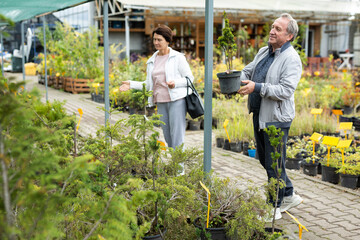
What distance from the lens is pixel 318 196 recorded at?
4.03 meters

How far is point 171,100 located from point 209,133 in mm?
940

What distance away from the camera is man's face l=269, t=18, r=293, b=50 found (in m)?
3.12

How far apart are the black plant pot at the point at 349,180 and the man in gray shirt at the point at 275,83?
124 centimetres

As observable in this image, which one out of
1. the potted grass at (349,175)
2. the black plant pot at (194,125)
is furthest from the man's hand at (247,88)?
the black plant pot at (194,125)

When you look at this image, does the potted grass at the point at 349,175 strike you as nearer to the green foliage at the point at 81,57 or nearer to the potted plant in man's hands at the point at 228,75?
the potted plant in man's hands at the point at 228,75

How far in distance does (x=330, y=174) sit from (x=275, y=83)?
1.85m

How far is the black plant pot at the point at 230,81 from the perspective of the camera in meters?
2.94

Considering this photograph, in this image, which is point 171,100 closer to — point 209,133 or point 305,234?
point 209,133

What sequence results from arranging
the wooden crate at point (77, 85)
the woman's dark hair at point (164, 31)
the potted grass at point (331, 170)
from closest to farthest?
the woman's dark hair at point (164, 31)
the potted grass at point (331, 170)
the wooden crate at point (77, 85)

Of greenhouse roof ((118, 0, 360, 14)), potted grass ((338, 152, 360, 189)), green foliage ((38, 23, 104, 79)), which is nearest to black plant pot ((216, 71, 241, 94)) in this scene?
potted grass ((338, 152, 360, 189))

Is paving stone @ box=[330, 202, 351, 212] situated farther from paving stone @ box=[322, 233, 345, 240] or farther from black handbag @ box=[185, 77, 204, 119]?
black handbag @ box=[185, 77, 204, 119]

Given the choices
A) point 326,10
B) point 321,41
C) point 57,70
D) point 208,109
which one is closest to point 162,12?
point 57,70

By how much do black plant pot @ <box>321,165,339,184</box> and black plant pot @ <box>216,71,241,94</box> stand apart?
2.09 m

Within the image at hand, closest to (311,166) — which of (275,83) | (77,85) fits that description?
(275,83)
